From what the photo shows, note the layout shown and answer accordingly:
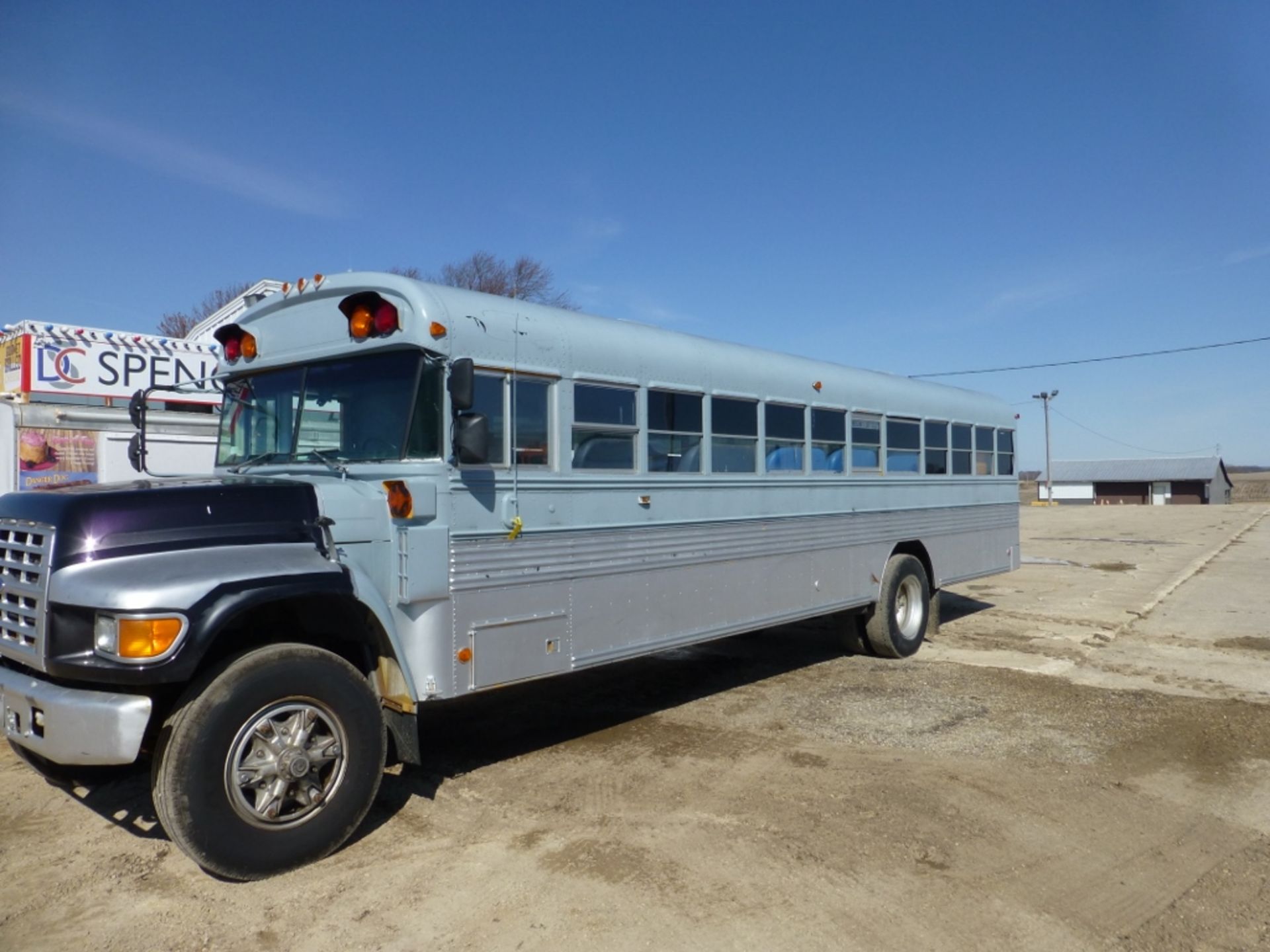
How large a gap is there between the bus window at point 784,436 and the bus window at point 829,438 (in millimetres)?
184

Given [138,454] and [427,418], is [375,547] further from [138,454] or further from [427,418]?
[138,454]

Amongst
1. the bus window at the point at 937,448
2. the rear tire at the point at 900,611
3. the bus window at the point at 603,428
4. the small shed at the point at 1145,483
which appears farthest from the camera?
the small shed at the point at 1145,483

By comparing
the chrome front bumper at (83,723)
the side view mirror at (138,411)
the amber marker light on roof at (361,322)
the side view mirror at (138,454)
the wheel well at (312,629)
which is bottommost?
the chrome front bumper at (83,723)

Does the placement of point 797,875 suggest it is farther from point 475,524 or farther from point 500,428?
point 500,428

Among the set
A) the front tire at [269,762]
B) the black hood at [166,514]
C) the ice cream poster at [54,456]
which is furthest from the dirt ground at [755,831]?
the ice cream poster at [54,456]

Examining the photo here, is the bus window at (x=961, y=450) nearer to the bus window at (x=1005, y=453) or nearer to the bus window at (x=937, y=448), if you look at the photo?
the bus window at (x=937, y=448)

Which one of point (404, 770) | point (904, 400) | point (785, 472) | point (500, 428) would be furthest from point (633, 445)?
point (904, 400)

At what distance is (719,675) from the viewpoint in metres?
8.06

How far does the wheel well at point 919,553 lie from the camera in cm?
894

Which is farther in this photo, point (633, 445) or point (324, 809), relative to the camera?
point (633, 445)

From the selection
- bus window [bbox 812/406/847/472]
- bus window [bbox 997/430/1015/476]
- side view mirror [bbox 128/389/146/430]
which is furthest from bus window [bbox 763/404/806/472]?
bus window [bbox 997/430/1015/476]

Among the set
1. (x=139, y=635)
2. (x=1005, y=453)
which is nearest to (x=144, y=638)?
(x=139, y=635)

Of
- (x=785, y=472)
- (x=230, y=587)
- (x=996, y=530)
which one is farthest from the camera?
(x=996, y=530)

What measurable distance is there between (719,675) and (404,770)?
342 cm
